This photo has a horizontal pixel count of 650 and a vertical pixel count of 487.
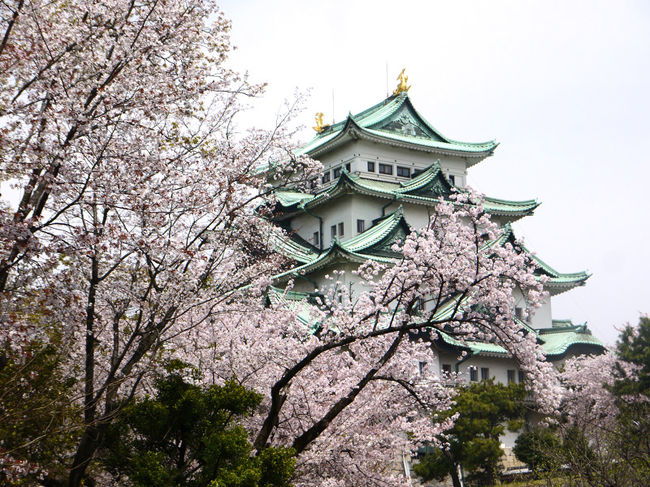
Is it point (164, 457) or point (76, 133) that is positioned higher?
point (76, 133)

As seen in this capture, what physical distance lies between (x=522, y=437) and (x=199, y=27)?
22828 millimetres

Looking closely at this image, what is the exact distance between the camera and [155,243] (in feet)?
33.3

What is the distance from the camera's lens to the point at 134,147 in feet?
33.5

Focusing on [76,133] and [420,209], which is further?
[420,209]

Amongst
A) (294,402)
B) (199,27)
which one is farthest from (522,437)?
(199,27)

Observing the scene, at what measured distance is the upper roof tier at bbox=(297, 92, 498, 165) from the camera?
4112 cm

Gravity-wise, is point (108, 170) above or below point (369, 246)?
below

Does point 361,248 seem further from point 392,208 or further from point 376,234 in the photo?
point 392,208

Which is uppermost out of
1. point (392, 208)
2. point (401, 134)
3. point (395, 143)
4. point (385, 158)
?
point (401, 134)

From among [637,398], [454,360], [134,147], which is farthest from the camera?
[454,360]

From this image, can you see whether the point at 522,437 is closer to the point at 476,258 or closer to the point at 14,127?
the point at 476,258

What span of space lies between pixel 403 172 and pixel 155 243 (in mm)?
33218

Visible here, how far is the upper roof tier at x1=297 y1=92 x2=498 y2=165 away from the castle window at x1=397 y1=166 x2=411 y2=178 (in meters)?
1.23

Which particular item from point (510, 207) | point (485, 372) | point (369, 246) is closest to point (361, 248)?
point (369, 246)
